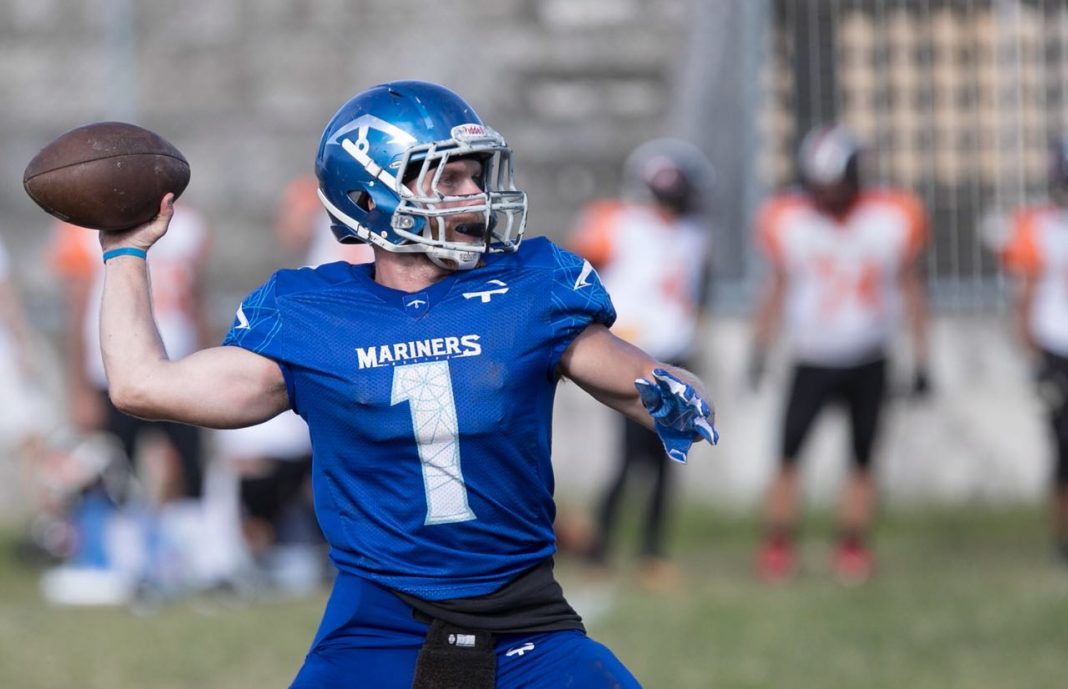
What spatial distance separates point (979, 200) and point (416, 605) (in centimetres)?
819

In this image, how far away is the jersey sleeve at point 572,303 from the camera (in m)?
3.66

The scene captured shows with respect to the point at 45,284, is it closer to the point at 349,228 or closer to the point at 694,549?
the point at 694,549

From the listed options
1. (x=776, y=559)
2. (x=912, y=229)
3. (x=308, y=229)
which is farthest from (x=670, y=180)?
(x=776, y=559)

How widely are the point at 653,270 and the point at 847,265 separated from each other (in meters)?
0.96

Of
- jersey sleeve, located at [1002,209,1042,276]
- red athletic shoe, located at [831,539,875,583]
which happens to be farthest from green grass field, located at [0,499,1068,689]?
jersey sleeve, located at [1002,209,1042,276]

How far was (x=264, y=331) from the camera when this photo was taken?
3.66m

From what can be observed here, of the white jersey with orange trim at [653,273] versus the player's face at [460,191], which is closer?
the player's face at [460,191]

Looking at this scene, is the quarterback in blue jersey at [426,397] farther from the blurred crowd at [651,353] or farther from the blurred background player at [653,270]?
the blurred background player at [653,270]

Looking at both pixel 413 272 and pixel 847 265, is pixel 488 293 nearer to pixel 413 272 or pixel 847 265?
pixel 413 272

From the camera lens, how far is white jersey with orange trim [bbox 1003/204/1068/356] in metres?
9.16

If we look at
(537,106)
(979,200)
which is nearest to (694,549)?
(979,200)

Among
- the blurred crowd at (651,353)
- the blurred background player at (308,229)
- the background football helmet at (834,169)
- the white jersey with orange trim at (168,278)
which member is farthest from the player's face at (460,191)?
the background football helmet at (834,169)

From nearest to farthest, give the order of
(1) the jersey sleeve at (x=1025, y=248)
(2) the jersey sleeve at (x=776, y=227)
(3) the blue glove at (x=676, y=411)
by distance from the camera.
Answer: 1. (3) the blue glove at (x=676, y=411)
2. (2) the jersey sleeve at (x=776, y=227)
3. (1) the jersey sleeve at (x=1025, y=248)

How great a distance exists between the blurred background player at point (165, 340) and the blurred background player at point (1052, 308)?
410cm
